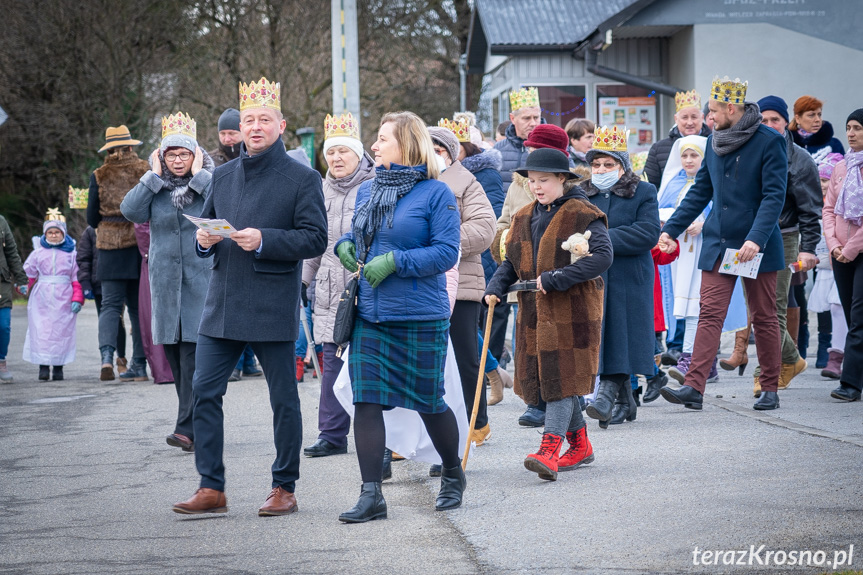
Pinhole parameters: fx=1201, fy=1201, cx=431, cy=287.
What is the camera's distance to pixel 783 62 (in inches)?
879

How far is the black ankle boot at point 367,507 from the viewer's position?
5.50 meters

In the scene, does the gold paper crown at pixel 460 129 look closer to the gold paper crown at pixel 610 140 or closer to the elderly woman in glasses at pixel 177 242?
the gold paper crown at pixel 610 140

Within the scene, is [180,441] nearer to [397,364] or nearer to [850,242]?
[397,364]

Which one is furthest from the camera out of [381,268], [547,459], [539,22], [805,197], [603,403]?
[539,22]

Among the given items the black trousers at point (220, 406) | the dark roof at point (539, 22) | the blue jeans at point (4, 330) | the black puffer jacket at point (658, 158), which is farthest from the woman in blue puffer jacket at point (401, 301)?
the dark roof at point (539, 22)

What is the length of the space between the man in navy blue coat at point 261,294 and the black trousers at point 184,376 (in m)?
1.67

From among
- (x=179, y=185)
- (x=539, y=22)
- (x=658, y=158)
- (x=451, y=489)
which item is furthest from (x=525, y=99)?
(x=539, y=22)

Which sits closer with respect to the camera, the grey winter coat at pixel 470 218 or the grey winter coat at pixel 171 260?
the grey winter coat at pixel 470 218

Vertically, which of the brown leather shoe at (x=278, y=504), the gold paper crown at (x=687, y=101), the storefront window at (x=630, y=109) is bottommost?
the brown leather shoe at (x=278, y=504)

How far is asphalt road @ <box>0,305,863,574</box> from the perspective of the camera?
15.8ft

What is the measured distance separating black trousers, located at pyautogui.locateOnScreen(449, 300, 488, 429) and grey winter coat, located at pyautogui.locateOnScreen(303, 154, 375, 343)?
726mm

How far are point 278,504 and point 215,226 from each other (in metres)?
1.37

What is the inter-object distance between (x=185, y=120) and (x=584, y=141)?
3461 mm

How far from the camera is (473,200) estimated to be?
7312mm
